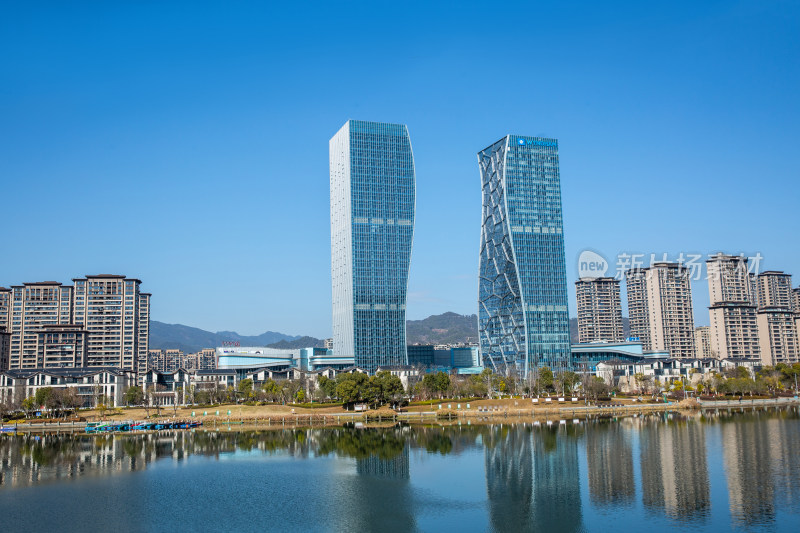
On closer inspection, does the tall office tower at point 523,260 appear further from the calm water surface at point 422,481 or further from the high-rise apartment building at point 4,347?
the high-rise apartment building at point 4,347

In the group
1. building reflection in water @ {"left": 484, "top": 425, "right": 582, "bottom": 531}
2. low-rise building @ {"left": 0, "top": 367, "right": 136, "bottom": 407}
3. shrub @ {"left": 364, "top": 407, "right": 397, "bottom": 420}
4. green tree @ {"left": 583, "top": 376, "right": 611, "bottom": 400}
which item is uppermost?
low-rise building @ {"left": 0, "top": 367, "right": 136, "bottom": 407}

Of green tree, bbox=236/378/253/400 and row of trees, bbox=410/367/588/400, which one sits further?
green tree, bbox=236/378/253/400

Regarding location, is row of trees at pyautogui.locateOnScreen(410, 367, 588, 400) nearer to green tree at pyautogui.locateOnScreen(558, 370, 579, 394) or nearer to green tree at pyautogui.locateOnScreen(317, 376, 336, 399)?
green tree at pyautogui.locateOnScreen(558, 370, 579, 394)

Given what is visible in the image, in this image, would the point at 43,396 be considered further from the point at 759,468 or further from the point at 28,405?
the point at 759,468

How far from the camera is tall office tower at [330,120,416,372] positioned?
7092 inches

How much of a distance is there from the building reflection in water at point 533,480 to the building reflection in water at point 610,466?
146cm

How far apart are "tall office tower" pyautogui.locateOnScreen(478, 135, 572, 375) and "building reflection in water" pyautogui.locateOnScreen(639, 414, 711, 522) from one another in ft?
283

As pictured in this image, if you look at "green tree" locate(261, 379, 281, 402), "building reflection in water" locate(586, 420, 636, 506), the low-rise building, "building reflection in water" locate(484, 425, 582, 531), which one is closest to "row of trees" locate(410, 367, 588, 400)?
"green tree" locate(261, 379, 281, 402)

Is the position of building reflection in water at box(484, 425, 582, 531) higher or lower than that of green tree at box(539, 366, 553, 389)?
lower

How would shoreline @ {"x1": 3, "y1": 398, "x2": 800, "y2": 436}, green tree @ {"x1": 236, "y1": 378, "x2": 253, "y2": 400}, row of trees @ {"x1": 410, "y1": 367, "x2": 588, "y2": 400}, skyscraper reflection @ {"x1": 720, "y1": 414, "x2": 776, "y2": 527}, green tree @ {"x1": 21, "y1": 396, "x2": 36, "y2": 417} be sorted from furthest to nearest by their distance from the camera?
green tree @ {"x1": 236, "y1": 378, "x2": 253, "y2": 400}
row of trees @ {"x1": 410, "y1": 367, "x2": 588, "y2": 400}
green tree @ {"x1": 21, "y1": 396, "x2": 36, "y2": 417}
shoreline @ {"x1": 3, "y1": 398, "x2": 800, "y2": 436}
skyscraper reflection @ {"x1": 720, "y1": 414, "x2": 776, "y2": 527}

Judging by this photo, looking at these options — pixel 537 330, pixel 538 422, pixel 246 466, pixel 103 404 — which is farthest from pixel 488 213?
pixel 246 466

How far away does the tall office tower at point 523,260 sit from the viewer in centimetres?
17712

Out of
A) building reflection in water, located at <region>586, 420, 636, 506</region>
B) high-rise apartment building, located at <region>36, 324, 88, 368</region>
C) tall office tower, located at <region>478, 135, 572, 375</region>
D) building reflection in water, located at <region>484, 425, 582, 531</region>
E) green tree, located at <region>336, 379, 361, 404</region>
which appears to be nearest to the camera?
building reflection in water, located at <region>484, 425, 582, 531</region>

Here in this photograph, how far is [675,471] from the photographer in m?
59.8
